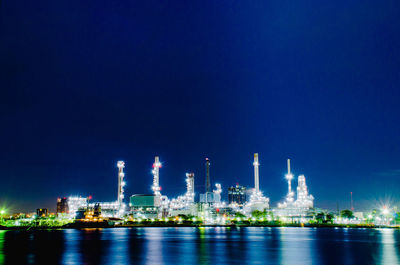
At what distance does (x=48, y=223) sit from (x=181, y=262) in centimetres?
17921

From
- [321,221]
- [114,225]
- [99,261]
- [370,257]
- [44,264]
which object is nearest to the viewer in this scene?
[44,264]

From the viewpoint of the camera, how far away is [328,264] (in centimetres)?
3512

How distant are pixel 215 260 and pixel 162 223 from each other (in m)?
149

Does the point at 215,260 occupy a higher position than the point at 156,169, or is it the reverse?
the point at 156,169

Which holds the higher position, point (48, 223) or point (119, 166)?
point (119, 166)

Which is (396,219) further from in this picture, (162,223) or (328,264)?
(328,264)

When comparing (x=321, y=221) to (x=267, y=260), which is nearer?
(x=267, y=260)

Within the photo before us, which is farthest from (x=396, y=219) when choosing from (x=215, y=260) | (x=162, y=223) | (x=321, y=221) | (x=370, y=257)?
(x=215, y=260)

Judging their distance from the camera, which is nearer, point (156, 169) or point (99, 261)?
point (99, 261)

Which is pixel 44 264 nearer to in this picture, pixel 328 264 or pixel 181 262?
pixel 181 262

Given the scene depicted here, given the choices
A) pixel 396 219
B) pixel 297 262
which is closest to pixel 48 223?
pixel 396 219

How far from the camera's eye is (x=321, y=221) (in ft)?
637

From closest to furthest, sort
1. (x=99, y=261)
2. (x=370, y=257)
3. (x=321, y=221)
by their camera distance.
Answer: (x=99, y=261), (x=370, y=257), (x=321, y=221)

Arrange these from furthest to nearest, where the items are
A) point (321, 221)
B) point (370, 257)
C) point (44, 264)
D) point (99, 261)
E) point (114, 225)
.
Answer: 1. point (321, 221)
2. point (114, 225)
3. point (370, 257)
4. point (99, 261)
5. point (44, 264)
